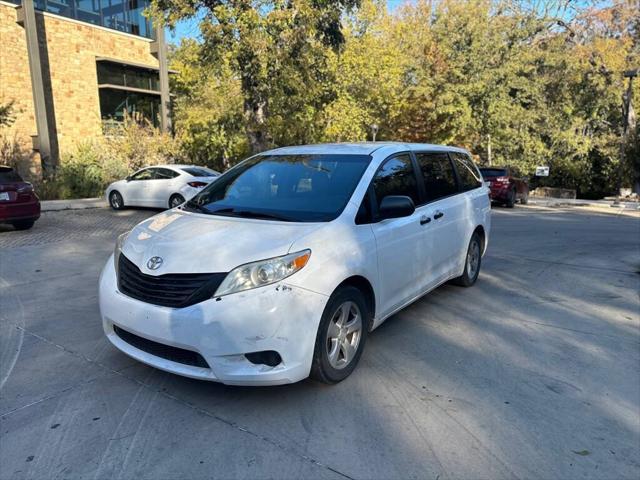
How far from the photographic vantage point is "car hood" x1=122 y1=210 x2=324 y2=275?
3.25 meters

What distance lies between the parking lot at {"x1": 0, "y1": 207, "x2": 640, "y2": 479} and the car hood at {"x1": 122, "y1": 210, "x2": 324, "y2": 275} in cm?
96

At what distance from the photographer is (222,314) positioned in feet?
10.1

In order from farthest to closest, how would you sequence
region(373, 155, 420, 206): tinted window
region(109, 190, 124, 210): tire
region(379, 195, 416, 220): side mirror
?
region(109, 190, 124, 210): tire < region(373, 155, 420, 206): tinted window < region(379, 195, 416, 220): side mirror

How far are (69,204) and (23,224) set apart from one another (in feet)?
16.3

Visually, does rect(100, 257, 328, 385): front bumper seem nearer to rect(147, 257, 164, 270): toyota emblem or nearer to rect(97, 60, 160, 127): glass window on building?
rect(147, 257, 164, 270): toyota emblem

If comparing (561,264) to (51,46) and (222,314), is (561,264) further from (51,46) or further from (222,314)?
(51,46)

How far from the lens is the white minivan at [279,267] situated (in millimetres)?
3148

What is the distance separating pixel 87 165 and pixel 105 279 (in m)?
17.7

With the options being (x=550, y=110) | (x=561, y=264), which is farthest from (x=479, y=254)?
(x=550, y=110)

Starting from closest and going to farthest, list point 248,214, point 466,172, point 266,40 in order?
1. point 248,214
2. point 466,172
3. point 266,40

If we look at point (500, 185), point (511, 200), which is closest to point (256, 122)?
point (500, 185)

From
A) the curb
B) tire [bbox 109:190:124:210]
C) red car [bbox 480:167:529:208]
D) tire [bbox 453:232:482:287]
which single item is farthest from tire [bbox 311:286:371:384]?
red car [bbox 480:167:529:208]

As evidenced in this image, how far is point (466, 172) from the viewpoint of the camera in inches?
245

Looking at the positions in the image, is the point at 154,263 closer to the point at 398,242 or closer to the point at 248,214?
the point at 248,214
